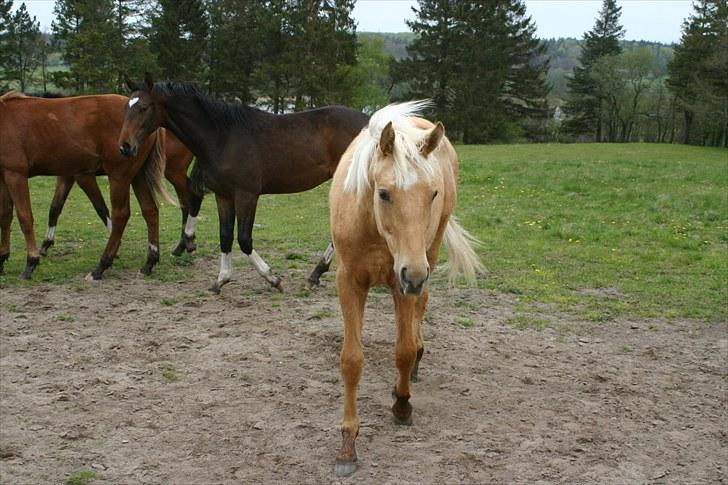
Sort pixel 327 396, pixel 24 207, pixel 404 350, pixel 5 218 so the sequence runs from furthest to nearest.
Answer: pixel 5 218 < pixel 24 207 < pixel 327 396 < pixel 404 350

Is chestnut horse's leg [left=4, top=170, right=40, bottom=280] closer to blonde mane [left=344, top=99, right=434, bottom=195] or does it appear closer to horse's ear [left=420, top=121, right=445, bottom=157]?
blonde mane [left=344, top=99, right=434, bottom=195]

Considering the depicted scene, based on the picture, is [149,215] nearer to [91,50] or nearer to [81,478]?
[81,478]

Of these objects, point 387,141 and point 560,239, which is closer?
point 387,141

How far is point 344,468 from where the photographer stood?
354 centimetres

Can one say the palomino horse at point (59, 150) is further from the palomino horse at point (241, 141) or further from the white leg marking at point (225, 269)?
the white leg marking at point (225, 269)

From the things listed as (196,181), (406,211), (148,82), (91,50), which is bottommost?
(196,181)

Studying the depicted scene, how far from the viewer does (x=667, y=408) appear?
14.3ft

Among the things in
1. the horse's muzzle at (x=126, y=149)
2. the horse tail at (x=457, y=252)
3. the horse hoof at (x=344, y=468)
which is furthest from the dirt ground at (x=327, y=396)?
the horse's muzzle at (x=126, y=149)

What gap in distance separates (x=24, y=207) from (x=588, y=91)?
51.7 metres

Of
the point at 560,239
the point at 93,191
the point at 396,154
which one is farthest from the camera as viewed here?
the point at 560,239

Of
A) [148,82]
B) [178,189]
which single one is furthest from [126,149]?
[178,189]

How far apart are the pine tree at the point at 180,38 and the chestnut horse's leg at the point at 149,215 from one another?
31.9 meters

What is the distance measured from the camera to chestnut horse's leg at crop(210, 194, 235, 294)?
6.98 meters

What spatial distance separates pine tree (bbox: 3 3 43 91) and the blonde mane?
38.1m
